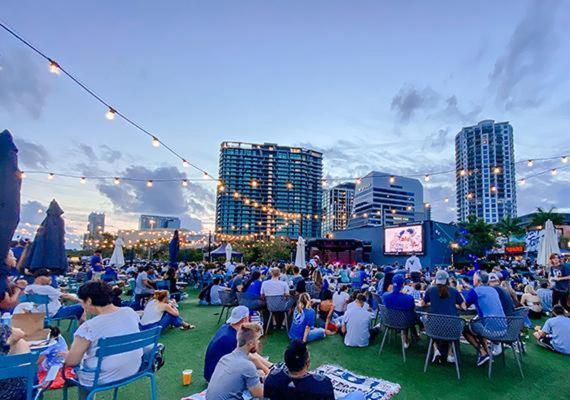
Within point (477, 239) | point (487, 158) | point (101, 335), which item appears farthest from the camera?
point (487, 158)

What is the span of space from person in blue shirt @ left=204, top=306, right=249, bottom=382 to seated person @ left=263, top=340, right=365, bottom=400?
1.22 meters

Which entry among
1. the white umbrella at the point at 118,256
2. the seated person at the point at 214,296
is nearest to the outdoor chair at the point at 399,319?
the seated person at the point at 214,296

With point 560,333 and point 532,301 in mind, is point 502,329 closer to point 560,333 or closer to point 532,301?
point 560,333

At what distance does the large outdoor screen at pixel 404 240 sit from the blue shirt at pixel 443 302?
2289cm

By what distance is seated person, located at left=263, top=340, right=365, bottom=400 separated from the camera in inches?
81.2

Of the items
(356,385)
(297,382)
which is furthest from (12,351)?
(356,385)

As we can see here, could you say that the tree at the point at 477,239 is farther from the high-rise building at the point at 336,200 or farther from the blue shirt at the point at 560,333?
the high-rise building at the point at 336,200

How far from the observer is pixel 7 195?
13.3 ft

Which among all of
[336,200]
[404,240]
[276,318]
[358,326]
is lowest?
[276,318]

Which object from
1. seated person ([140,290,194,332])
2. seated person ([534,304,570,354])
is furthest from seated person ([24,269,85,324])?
seated person ([534,304,570,354])

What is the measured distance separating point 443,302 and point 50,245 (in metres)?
8.19

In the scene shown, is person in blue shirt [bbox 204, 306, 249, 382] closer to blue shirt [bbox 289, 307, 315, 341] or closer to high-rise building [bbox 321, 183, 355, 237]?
blue shirt [bbox 289, 307, 315, 341]

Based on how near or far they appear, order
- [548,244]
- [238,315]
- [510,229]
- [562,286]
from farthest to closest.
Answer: [510,229] < [548,244] < [562,286] < [238,315]

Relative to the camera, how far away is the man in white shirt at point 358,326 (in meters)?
5.95
